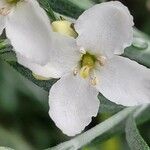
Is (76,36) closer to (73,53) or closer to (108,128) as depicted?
(73,53)

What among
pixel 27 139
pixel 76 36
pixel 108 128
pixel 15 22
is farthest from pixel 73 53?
pixel 27 139

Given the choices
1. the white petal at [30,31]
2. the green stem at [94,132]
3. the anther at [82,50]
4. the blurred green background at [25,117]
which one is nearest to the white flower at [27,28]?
the white petal at [30,31]

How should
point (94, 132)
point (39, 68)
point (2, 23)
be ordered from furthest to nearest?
point (94, 132) → point (2, 23) → point (39, 68)

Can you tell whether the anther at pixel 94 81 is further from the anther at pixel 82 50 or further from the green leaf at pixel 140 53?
the green leaf at pixel 140 53

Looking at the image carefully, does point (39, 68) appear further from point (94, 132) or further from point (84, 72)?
point (94, 132)

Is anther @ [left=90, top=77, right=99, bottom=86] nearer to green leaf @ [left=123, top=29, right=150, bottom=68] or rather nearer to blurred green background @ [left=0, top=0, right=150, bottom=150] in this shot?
green leaf @ [left=123, top=29, right=150, bottom=68]

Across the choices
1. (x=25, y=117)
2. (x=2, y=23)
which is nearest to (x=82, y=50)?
(x=2, y=23)

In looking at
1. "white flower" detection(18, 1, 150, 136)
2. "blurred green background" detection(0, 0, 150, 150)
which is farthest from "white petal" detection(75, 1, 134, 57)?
"blurred green background" detection(0, 0, 150, 150)
